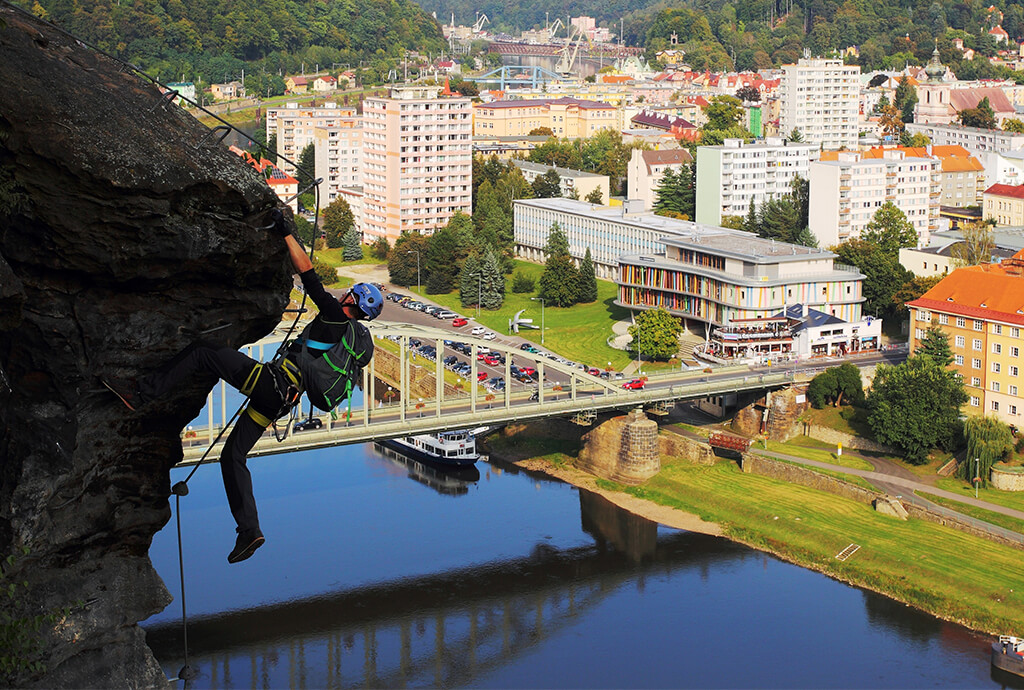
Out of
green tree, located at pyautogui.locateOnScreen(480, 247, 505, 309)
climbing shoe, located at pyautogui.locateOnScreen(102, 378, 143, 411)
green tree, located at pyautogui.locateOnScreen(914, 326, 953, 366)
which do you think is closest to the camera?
climbing shoe, located at pyautogui.locateOnScreen(102, 378, 143, 411)

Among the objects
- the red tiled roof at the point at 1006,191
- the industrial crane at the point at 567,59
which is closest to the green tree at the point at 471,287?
the red tiled roof at the point at 1006,191

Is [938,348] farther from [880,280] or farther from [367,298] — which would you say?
[367,298]

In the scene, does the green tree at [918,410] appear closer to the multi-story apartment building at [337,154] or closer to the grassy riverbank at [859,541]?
the grassy riverbank at [859,541]

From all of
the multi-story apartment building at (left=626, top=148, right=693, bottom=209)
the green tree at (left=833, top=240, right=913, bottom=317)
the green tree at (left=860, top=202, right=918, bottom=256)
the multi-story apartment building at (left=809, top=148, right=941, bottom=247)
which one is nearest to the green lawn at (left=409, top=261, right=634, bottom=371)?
the green tree at (left=833, top=240, right=913, bottom=317)

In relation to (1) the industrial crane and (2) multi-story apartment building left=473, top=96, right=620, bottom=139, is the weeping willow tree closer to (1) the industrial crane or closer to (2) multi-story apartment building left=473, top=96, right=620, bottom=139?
(2) multi-story apartment building left=473, top=96, right=620, bottom=139

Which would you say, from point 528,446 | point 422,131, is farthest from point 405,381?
point 422,131

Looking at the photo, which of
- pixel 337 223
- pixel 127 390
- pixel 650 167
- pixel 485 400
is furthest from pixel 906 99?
pixel 127 390
